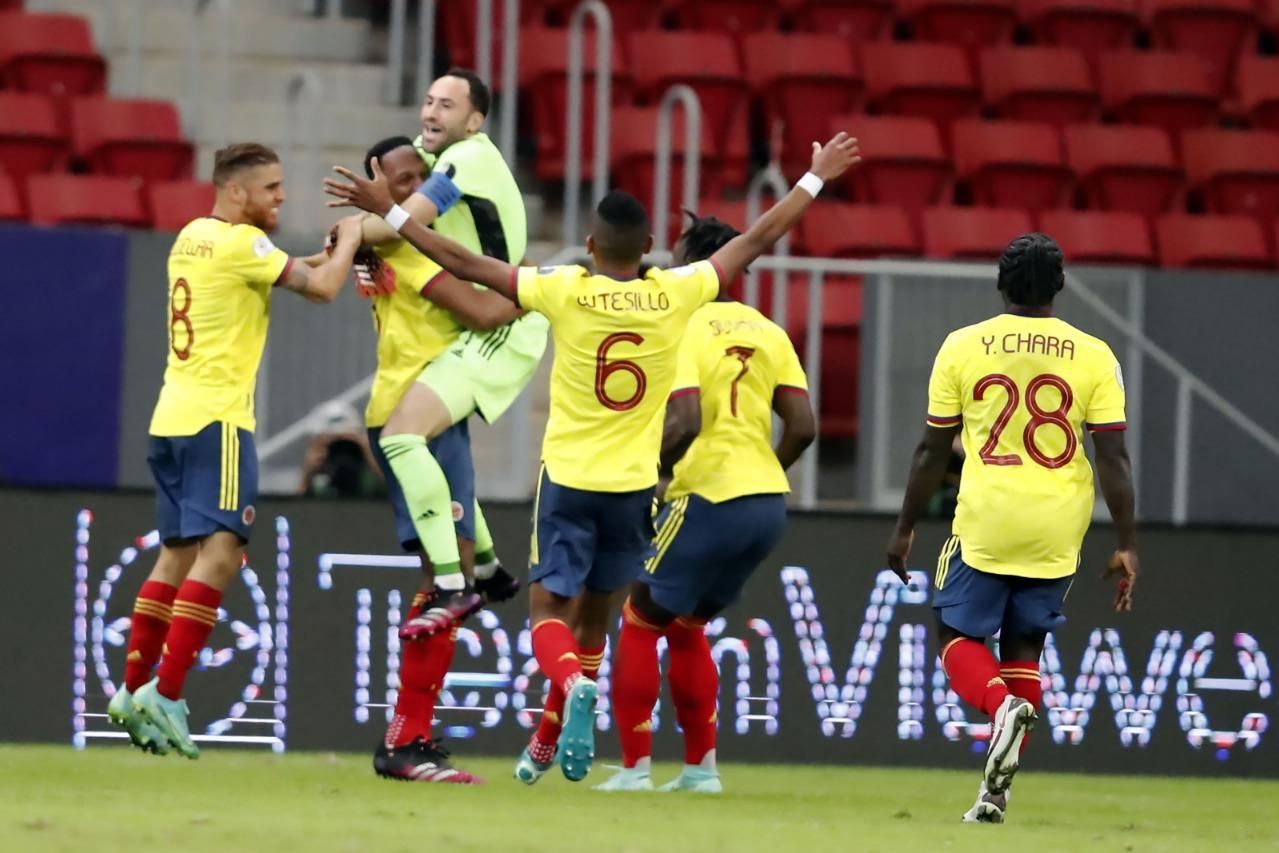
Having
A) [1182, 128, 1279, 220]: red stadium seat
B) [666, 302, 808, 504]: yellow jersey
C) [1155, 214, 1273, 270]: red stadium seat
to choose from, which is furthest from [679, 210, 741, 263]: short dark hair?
[1182, 128, 1279, 220]: red stadium seat

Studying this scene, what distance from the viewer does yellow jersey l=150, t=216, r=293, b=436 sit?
8.94 meters

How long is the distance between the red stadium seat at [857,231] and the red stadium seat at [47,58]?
4.36m

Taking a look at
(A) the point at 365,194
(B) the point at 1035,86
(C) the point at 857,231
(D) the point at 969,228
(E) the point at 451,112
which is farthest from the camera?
(B) the point at 1035,86

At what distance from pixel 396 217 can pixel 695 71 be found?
764 centimetres

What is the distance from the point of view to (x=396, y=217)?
815cm

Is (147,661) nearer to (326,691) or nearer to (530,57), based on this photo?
(326,691)

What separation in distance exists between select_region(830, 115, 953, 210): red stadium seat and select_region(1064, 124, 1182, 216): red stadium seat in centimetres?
99

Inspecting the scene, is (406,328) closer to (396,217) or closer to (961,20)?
(396,217)

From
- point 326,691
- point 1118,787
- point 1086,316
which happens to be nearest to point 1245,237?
point 1086,316

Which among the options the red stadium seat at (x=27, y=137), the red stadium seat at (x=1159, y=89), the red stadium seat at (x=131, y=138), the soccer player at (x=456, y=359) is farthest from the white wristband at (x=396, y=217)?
the red stadium seat at (x=1159, y=89)

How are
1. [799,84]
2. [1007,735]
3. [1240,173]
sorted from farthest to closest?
[1240,173]
[799,84]
[1007,735]

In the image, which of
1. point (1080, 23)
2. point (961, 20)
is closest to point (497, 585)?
point (961, 20)

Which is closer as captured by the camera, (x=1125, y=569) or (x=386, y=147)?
(x=1125, y=569)

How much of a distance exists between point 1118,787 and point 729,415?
2.77 metres
